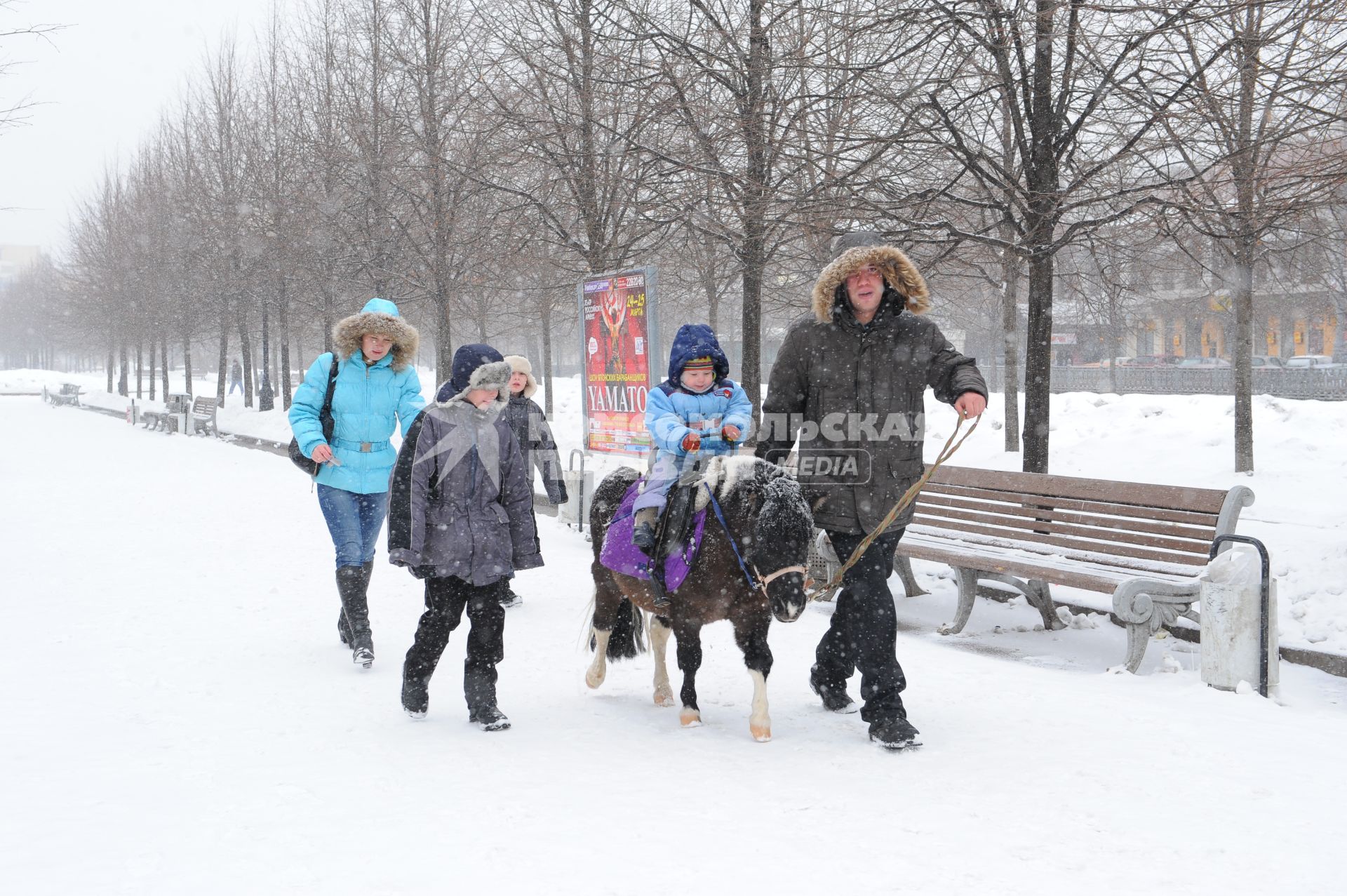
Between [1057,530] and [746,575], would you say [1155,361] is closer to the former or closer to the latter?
[1057,530]

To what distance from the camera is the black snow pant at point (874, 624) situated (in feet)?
14.5

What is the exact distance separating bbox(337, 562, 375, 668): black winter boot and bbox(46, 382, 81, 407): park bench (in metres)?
45.5

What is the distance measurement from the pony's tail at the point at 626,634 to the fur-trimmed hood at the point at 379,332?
193 cm

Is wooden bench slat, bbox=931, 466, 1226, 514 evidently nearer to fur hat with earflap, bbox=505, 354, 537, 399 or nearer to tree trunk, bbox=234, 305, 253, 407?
fur hat with earflap, bbox=505, 354, 537, 399

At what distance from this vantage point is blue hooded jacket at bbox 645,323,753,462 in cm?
454

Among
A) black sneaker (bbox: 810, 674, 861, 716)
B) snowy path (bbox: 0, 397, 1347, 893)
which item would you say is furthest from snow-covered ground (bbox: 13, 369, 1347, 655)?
black sneaker (bbox: 810, 674, 861, 716)

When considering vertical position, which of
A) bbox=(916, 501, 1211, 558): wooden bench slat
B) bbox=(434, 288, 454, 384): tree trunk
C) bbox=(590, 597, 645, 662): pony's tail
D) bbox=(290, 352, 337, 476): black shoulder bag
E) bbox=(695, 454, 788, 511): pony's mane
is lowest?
bbox=(590, 597, 645, 662): pony's tail

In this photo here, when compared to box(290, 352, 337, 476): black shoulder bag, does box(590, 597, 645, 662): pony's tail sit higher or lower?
lower

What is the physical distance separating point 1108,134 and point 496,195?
32.7 feet

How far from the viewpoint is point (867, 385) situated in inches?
177

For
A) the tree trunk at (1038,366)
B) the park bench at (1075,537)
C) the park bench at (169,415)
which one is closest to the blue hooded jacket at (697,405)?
the park bench at (1075,537)

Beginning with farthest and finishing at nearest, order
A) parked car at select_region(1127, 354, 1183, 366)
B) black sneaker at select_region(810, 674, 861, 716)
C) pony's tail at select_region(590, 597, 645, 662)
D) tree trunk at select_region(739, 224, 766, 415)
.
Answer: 1. parked car at select_region(1127, 354, 1183, 366)
2. tree trunk at select_region(739, 224, 766, 415)
3. pony's tail at select_region(590, 597, 645, 662)
4. black sneaker at select_region(810, 674, 861, 716)

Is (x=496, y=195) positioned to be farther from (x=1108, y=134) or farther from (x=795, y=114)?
(x=1108, y=134)

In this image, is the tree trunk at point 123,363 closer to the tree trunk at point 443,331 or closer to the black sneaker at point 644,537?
the tree trunk at point 443,331
